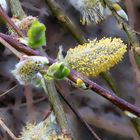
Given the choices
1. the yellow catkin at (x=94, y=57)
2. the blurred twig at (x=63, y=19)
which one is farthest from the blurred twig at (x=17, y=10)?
the yellow catkin at (x=94, y=57)

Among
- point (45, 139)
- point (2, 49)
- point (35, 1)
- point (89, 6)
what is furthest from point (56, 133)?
point (35, 1)

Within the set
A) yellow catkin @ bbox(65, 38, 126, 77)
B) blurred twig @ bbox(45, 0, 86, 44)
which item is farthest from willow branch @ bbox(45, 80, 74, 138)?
blurred twig @ bbox(45, 0, 86, 44)

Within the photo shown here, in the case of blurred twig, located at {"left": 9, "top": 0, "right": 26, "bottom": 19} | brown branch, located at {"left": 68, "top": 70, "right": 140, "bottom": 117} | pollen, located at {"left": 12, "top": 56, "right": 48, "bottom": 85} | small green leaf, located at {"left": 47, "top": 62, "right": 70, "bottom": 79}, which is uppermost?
blurred twig, located at {"left": 9, "top": 0, "right": 26, "bottom": 19}

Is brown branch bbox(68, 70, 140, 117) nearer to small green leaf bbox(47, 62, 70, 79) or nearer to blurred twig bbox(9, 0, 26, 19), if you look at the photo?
small green leaf bbox(47, 62, 70, 79)

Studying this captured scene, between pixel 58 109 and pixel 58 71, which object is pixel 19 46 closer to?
pixel 58 71

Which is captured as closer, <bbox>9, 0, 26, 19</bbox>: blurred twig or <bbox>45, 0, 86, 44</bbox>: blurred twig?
<bbox>9, 0, 26, 19</bbox>: blurred twig

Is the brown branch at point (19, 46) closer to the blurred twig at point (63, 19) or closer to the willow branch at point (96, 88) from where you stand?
the willow branch at point (96, 88)

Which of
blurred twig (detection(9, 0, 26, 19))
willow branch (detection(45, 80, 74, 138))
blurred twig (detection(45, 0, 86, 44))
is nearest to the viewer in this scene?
willow branch (detection(45, 80, 74, 138))

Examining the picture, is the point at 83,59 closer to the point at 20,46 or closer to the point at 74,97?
the point at 20,46
